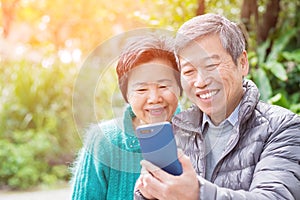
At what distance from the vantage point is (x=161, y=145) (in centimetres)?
88

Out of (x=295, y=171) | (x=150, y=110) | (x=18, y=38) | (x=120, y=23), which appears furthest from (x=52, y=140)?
(x=295, y=171)

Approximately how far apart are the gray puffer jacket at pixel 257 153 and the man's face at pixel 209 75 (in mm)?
45

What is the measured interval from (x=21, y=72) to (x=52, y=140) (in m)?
0.89

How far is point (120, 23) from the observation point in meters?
7.20

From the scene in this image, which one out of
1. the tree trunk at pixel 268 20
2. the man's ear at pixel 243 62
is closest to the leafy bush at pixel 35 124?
the tree trunk at pixel 268 20

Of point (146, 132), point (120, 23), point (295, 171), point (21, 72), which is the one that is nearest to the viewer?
point (146, 132)

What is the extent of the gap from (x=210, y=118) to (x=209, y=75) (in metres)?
0.11

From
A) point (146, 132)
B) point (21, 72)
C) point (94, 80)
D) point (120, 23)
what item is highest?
point (120, 23)

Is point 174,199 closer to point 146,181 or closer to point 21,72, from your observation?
point 146,181

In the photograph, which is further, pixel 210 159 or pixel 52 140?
pixel 52 140

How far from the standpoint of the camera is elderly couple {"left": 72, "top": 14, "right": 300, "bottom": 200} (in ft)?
3.05

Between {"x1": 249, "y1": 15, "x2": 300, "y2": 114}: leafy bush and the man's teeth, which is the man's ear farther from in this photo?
{"x1": 249, "y1": 15, "x2": 300, "y2": 114}: leafy bush

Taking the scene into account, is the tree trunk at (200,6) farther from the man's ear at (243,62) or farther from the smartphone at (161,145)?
the smartphone at (161,145)

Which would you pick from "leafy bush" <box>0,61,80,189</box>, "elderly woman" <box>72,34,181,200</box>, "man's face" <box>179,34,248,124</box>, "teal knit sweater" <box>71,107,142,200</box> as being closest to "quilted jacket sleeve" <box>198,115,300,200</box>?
"man's face" <box>179,34,248,124</box>
